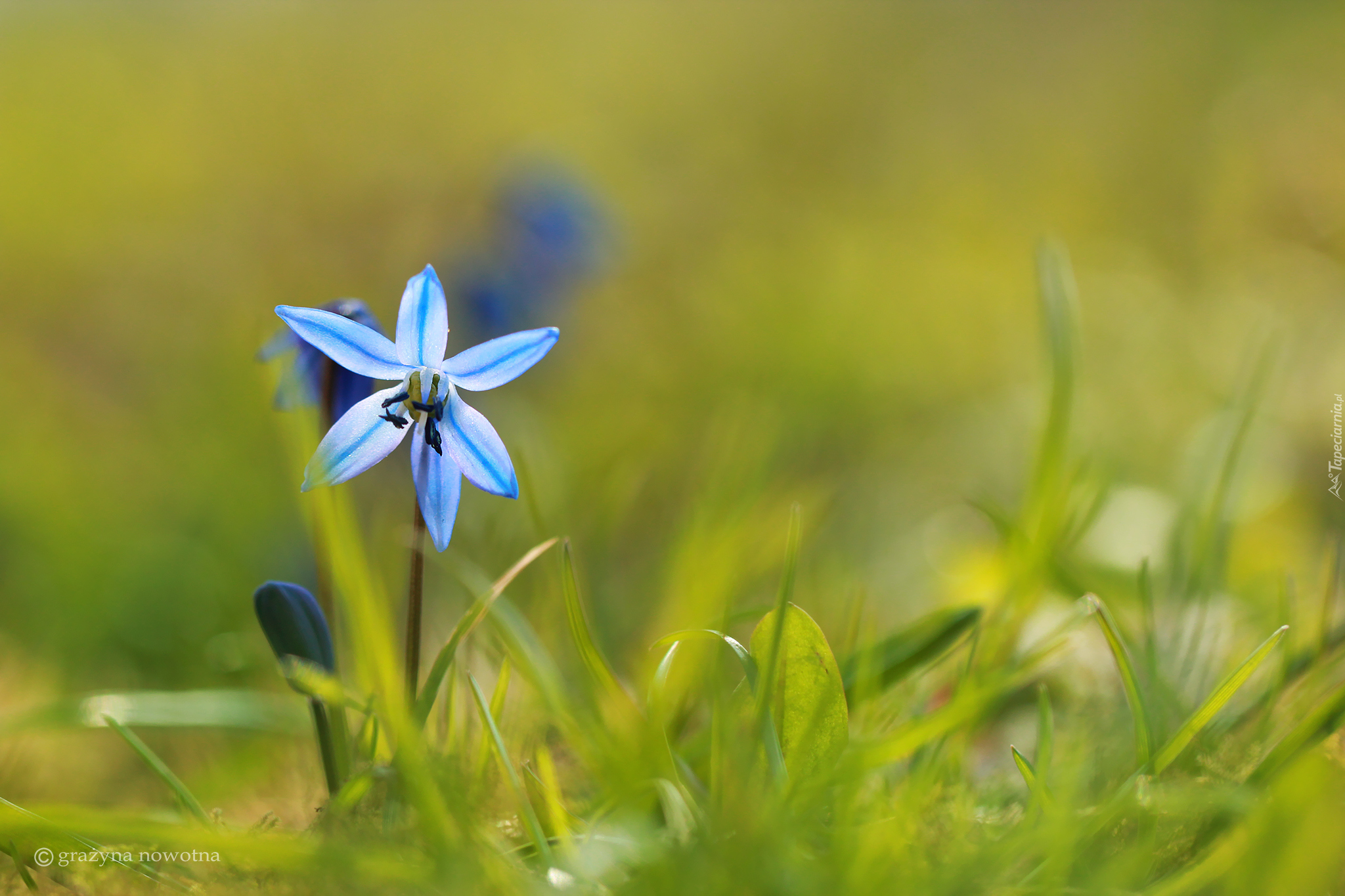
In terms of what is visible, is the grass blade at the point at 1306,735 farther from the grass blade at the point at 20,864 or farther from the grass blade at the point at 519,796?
the grass blade at the point at 20,864

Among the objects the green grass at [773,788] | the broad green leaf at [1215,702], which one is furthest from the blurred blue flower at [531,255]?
the broad green leaf at [1215,702]

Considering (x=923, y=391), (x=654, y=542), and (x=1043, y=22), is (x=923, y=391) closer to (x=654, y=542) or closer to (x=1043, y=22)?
(x=654, y=542)

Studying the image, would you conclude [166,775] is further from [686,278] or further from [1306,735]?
[686,278]

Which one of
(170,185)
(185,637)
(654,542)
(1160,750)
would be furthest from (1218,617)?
(170,185)

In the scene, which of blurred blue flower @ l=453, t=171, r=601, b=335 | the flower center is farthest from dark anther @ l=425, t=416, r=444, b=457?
blurred blue flower @ l=453, t=171, r=601, b=335

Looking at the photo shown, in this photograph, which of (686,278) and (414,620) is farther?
(686,278)

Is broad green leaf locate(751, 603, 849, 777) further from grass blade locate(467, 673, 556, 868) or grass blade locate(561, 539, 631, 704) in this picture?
grass blade locate(467, 673, 556, 868)

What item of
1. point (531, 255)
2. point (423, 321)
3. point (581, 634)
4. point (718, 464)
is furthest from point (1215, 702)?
point (531, 255)
